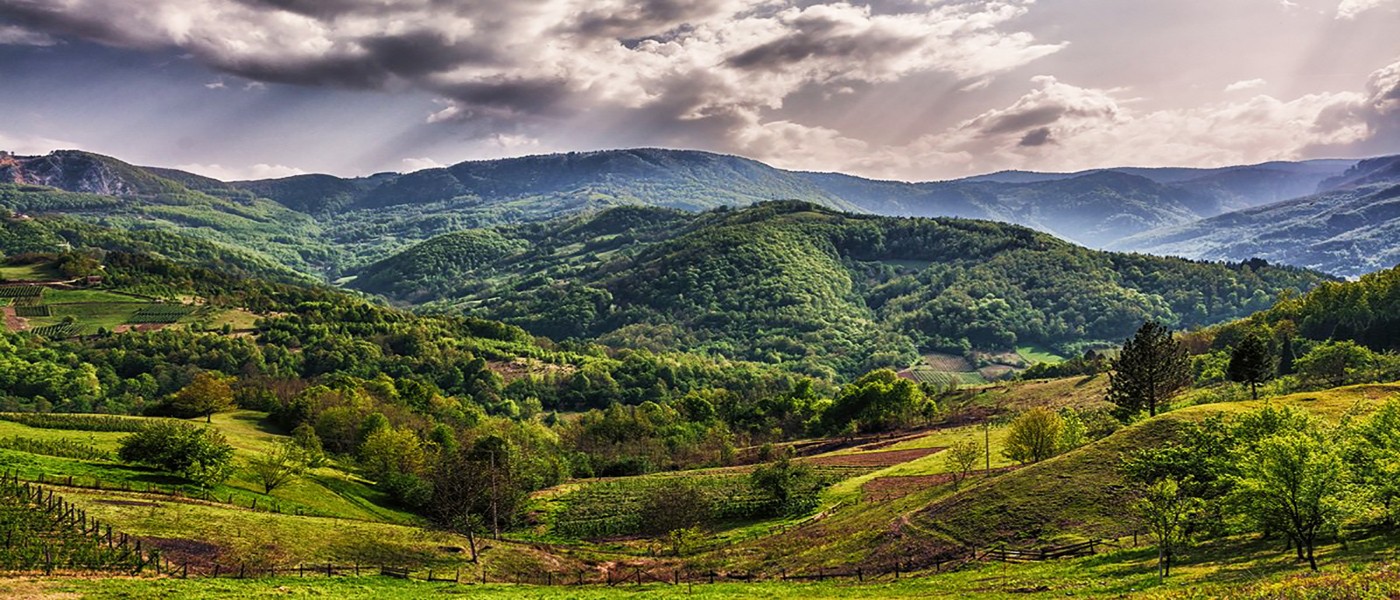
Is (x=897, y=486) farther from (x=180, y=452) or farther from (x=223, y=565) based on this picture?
(x=180, y=452)

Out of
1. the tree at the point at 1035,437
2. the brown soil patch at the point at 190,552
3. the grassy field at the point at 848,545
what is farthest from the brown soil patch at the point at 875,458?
the brown soil patch at the point at 190,552

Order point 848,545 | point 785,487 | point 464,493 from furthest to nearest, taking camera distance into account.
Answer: point 785,487 → point 848,545 → point 464,493

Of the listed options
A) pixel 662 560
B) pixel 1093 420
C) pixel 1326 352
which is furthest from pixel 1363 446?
pixel 1326 352

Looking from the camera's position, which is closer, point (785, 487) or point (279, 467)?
point (279, 467)

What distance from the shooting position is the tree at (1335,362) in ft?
371

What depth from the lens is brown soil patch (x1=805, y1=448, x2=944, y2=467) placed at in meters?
114

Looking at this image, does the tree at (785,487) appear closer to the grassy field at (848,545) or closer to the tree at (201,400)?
the grassy field at (848,545)

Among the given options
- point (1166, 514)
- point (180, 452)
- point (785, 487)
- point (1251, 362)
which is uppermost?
point (1251, 362)

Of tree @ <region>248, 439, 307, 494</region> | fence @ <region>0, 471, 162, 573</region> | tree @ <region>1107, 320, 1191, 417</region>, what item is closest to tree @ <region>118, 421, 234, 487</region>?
tree @ <region>248, 439, 307, 494</region>

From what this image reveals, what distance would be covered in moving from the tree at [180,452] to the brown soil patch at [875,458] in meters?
82.9

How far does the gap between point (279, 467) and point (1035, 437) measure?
81890 millimetres

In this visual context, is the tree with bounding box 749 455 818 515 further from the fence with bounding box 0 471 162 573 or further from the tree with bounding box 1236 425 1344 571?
the fence with bounding box 0 471 162 573

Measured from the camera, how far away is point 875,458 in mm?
119688

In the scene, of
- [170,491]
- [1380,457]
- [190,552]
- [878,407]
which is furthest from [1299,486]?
[878,407]
